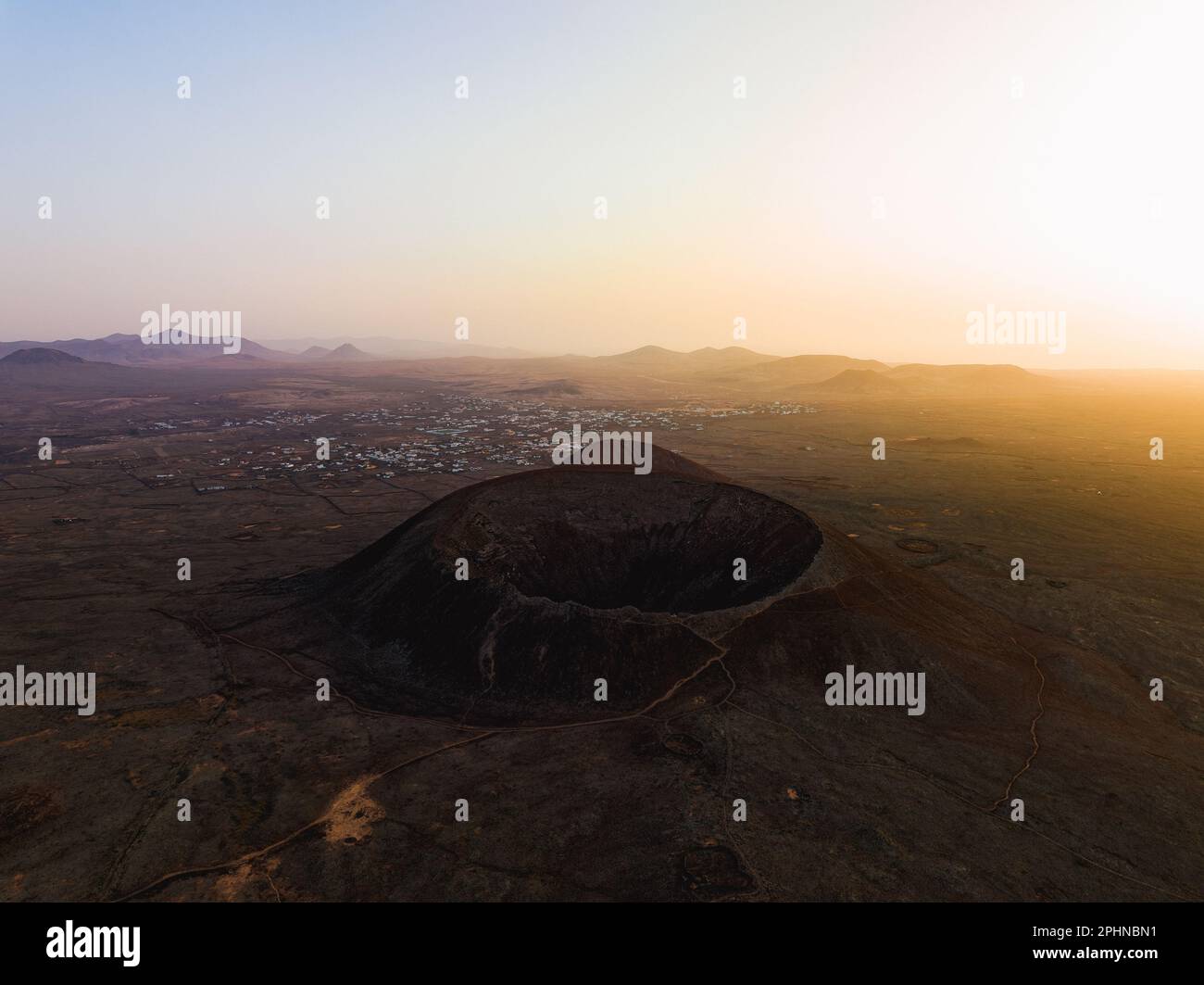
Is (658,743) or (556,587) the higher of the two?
(556,587)

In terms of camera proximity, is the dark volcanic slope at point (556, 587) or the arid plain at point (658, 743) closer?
the arid plain at point (658, 743)

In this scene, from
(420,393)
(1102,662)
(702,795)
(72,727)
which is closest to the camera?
(702,795)

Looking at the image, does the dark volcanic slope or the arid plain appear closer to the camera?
the arid plain

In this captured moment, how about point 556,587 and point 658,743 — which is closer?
point 658,743

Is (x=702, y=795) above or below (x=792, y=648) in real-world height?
below
